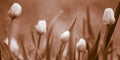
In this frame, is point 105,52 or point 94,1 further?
point 94,1

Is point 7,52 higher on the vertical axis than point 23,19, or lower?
lower

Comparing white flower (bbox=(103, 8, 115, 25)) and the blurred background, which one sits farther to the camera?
the blurred background

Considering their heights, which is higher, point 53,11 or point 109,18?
point 53,11

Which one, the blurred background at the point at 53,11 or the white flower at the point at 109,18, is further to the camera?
the blurred background at the point at 53,11

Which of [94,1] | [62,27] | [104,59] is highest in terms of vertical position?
[94,1]

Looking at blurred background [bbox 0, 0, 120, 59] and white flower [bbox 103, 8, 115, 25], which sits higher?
blurred background [bbox 0, 0, 120, 59]

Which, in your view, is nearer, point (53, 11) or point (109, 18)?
point (109, 18)

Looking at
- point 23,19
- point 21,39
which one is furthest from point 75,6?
point 21,39

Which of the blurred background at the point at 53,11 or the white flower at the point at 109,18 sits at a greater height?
the blurred background at the point at 53,11

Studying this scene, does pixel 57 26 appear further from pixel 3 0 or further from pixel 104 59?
pixel 104 59
